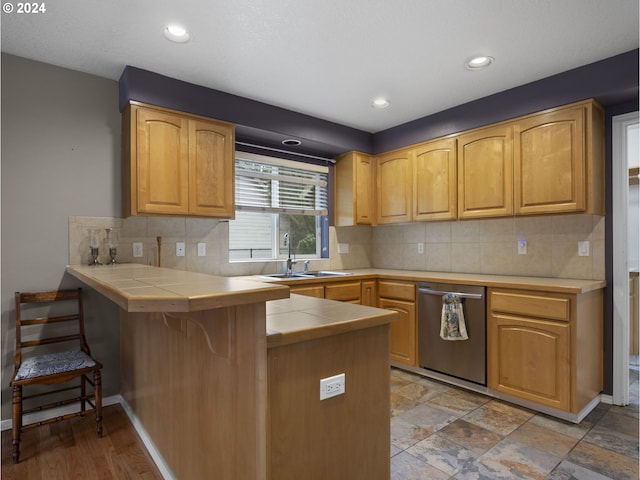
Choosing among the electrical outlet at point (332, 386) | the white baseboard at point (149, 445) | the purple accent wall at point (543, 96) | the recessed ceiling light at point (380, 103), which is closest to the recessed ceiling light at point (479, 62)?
the purple accent wall at point (543, 96)

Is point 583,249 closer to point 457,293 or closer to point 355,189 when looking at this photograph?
point 457,293

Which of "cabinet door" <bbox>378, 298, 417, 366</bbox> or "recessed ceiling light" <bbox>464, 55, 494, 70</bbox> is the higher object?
"recessed ceiling light" <bbox>464, 55, 494, 70</bbox>

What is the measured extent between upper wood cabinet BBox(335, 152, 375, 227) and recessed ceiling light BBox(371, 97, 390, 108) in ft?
2.38

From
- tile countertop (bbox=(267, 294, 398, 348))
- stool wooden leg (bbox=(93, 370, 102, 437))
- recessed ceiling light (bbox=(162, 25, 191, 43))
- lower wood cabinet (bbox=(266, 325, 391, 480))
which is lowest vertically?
stool wooden leg (bbox=(93, 370, 102, 437))

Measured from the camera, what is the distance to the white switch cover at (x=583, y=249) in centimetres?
281

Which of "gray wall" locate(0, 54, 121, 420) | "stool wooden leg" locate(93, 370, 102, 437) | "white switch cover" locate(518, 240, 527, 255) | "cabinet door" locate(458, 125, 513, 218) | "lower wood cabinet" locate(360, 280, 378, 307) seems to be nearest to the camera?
"stool wooden leg" locate(93, 370, 102, 437)

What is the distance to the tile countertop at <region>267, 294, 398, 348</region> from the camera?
3.67ft

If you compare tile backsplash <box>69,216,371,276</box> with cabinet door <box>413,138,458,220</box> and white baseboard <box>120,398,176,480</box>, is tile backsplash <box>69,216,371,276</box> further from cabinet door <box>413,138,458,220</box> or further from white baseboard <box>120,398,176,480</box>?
cabinet door <box>413,138,458,220</box>

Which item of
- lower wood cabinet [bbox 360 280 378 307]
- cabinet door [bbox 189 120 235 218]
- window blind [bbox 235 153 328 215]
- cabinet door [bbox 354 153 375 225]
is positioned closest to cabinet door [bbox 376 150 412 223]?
cabinet door [bbox 354 153 375 225]


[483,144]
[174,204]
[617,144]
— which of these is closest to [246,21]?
[174,204]

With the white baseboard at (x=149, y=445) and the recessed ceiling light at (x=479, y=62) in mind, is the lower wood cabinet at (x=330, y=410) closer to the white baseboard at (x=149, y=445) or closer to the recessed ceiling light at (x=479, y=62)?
the white baseboard at (x=149, y=445)

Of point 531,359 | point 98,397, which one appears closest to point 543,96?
point 531,359

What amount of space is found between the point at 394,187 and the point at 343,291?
127cm

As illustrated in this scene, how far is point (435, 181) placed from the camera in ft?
11.5
